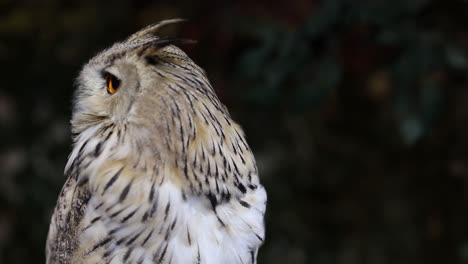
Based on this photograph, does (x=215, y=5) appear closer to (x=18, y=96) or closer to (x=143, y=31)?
(x=18, y=96)

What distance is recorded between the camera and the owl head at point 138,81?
2084mm

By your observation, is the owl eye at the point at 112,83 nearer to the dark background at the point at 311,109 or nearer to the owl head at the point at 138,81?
the owl head at the point at 138,81

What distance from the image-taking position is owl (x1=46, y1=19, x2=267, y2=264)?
2.10 meters

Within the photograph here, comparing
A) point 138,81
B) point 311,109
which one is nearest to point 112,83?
point 138,81

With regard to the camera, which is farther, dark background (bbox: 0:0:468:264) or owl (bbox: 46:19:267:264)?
dark background (bbox: 0:0:468:264)

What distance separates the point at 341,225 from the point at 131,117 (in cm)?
299

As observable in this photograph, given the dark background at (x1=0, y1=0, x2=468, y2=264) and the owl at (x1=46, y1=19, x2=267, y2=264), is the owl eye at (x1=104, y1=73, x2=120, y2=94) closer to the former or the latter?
the owl at (x1=46, y1=19, x2=267, y2=264)

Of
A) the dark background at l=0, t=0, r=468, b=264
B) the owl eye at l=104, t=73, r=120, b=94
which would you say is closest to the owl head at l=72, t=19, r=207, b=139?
the owl eye at l=104, t=73, r=120, b=94

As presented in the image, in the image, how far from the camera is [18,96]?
4.44 m

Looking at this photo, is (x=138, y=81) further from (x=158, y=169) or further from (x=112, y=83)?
(x=158, y=169)

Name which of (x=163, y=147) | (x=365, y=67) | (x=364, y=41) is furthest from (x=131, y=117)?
(x=365, y=67)

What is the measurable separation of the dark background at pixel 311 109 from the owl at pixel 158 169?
106cm

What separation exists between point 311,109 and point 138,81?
1510 millimetres

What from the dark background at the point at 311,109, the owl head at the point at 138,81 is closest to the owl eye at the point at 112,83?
the owl head at the point at 138,81
